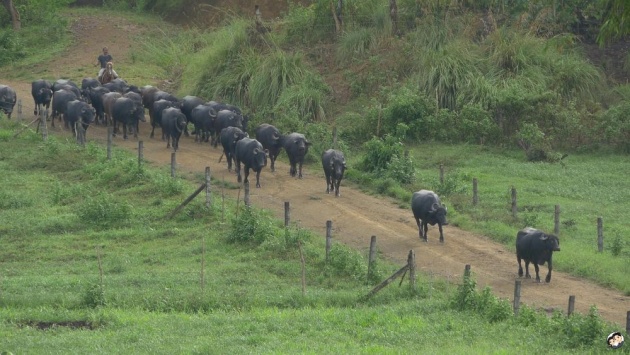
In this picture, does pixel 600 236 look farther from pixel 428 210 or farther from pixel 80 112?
pixel 80 112

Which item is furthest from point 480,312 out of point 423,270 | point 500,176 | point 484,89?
point 484,89

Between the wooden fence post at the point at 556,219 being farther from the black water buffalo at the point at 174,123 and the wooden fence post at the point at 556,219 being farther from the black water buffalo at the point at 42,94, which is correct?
the black water buffalo at the point at 42,94

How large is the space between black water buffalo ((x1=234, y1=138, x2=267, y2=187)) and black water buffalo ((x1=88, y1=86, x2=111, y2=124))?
26.5ft

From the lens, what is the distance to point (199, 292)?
2075 centimetres

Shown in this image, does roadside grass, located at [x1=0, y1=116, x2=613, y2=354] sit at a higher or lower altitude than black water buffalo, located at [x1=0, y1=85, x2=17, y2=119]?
lower

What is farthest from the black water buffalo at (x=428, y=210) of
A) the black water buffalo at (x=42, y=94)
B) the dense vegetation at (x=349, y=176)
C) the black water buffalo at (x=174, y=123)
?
the black water buffalo at (x=42, y=94)

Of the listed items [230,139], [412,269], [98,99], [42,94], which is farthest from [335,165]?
[42,94]

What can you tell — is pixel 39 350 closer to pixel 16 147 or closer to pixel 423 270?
pixel 423 270

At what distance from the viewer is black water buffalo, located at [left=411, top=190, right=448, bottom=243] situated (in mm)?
24734

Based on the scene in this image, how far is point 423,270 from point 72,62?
26.0m

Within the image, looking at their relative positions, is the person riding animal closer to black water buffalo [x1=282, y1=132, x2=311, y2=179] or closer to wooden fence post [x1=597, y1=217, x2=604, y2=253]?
black water buffalo [x1=282, y1=132, x2=311, y2=179]

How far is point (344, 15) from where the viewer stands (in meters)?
42.0

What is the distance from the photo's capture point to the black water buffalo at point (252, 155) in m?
29.2

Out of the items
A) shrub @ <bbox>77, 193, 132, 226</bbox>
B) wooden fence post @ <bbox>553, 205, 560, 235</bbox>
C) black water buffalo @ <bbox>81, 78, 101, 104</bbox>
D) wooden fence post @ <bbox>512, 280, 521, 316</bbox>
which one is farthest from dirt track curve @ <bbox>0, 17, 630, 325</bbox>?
shrub @ <bbox>77, 193, 132, 226</bbox>
